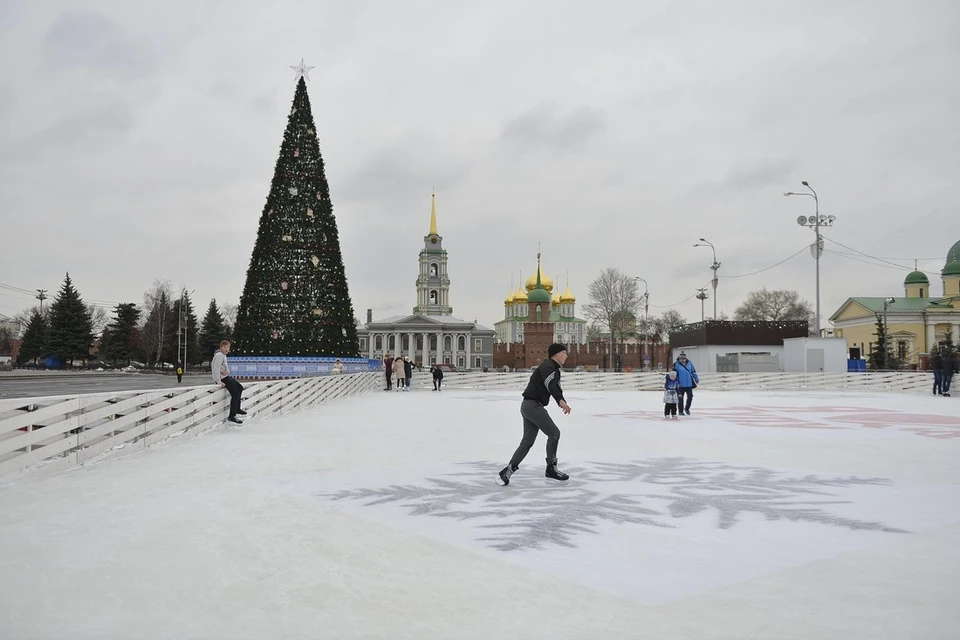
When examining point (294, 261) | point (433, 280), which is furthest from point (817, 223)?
point (433, 280)

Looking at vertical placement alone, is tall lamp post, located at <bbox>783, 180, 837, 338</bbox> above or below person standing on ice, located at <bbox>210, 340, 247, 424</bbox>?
above

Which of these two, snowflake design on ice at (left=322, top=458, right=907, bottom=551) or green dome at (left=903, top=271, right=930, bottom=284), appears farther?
green dome at (left=903, top=271, right=930, bottom=284)

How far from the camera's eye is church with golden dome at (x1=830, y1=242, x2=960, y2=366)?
3098 inches

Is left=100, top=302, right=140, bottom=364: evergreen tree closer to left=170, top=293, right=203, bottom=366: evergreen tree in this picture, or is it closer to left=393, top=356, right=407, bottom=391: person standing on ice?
left=170, top=293, right=203, bottom=366: evergreen tree

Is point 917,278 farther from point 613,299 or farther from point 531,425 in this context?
point 531,425

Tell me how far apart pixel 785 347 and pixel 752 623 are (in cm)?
4021

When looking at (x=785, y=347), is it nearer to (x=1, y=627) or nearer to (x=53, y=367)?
(x=1, y=627)

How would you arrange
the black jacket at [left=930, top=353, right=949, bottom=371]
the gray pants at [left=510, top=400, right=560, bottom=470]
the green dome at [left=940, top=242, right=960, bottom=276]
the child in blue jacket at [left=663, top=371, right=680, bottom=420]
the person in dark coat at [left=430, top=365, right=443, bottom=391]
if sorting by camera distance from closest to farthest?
1. the gray pants at [left=510, top=400, right=560, bottom=470]
2. the child in blue jacket at [left=663, top=371, right=680, bottom=420]
3. the black jacket at [left=930, top=353, right=949, bottom=371]
4. the person in dark coat at [left=430, top=365, right=443, bottom=391]
5. the green dome at [left=940, top=242, right=960, bottom=276]

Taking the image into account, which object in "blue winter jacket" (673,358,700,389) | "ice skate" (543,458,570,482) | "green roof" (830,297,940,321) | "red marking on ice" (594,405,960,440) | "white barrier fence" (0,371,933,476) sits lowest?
"red marking on ice" (594,405,960,440)

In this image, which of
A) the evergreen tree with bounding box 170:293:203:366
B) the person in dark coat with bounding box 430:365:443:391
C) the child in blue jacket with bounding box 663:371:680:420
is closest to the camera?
the child in blue jacket with bounding box 663:371:680:420

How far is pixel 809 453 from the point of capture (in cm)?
1116

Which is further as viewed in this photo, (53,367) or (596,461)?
(53,367)

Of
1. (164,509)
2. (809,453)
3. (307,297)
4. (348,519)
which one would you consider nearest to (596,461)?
(809,453)

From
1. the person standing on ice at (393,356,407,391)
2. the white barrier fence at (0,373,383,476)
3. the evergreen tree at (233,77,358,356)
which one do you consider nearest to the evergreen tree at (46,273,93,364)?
the evergreen tree at (233,77,358,356)
